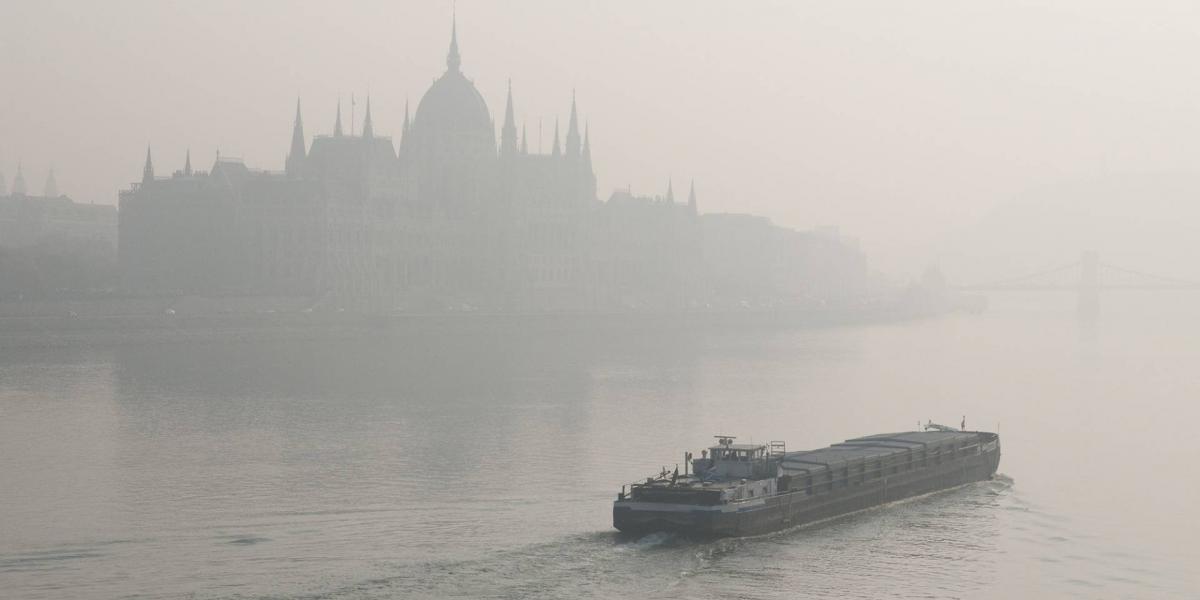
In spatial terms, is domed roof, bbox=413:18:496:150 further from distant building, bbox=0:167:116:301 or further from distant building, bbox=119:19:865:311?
distant building, bbox=0:167:116:301

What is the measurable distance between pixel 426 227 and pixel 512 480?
4138 inches

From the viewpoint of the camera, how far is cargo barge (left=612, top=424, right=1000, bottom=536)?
30969 millimetres

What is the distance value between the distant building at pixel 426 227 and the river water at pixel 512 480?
41.6 metres

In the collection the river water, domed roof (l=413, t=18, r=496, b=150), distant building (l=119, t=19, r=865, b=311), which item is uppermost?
domed roof (l=413, t=18, r=496, b=150)

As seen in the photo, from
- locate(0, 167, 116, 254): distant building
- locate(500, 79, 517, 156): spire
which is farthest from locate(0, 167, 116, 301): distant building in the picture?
locate(500, 79, 517, 156): spire

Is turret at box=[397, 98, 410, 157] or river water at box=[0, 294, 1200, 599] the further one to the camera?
turret at box=[397, 98, 410, 157]

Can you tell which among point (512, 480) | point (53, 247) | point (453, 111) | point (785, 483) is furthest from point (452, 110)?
point (785, 483)

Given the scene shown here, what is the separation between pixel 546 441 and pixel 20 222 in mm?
127073

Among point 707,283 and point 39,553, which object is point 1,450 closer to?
point 39,553

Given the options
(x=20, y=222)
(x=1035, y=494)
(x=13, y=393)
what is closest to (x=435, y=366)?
(x=13, y=393)

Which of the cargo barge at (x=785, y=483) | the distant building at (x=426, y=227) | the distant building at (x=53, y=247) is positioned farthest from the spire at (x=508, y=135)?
the cargo barge at (x=785, y=483)

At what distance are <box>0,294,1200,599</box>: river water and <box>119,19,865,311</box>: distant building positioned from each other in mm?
41566

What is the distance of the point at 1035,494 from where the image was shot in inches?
1558

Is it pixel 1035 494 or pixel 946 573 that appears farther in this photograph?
pixel 1035 494
